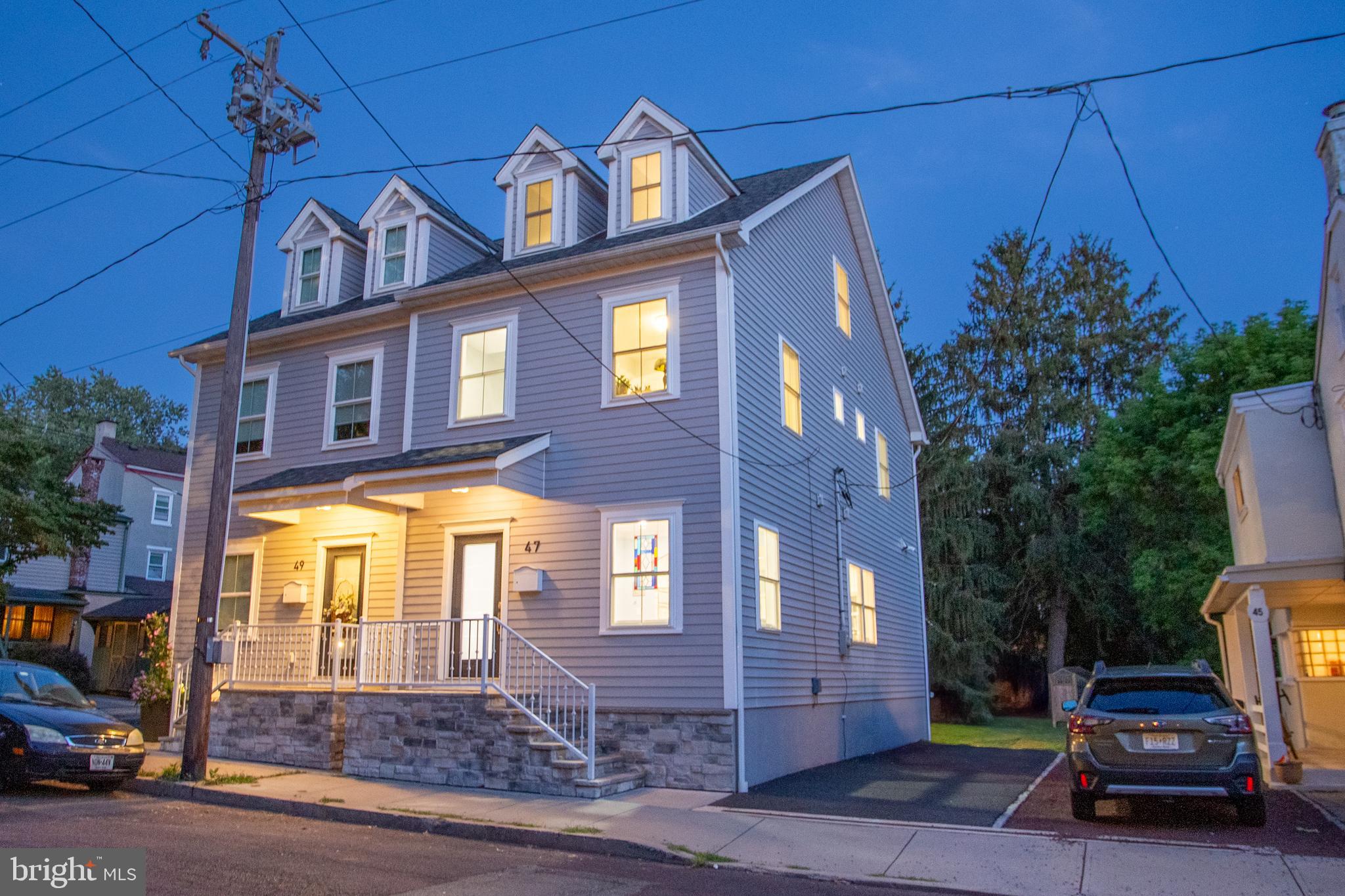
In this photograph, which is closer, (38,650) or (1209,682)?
(1209,682)

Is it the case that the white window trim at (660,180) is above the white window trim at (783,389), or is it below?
above

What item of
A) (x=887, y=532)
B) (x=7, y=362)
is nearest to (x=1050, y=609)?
(x=887, y=532)

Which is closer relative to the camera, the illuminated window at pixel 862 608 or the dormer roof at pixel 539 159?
the dormer roof at pixel 539 159

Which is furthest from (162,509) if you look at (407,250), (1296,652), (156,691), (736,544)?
→ (1296,652)

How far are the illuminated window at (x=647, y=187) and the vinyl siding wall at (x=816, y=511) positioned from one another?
1588 millimetres

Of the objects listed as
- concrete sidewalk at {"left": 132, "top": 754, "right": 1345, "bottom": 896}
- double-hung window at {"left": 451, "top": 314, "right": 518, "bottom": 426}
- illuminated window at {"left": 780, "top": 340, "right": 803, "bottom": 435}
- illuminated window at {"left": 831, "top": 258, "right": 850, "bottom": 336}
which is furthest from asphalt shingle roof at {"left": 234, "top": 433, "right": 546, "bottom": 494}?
illuminated window at {"left": 831, "top": 258, "right": 850, "bottom": 336}

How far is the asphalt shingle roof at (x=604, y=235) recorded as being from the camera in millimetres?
13562

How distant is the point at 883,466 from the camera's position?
759 inches

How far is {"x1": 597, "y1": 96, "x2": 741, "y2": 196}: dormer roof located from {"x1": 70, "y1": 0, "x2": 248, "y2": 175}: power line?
513 cm

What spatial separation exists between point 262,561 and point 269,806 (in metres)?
6.27

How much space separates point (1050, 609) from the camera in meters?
30.5

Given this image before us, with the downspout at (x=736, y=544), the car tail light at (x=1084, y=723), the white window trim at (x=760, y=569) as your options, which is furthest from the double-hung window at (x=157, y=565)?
the car tail light at (x=1084, y=723)

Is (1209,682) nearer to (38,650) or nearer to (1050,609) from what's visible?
(1050,609)

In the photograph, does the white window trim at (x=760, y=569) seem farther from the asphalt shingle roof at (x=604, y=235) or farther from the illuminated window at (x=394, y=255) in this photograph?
the illuminated window at (x=394, y=255)
